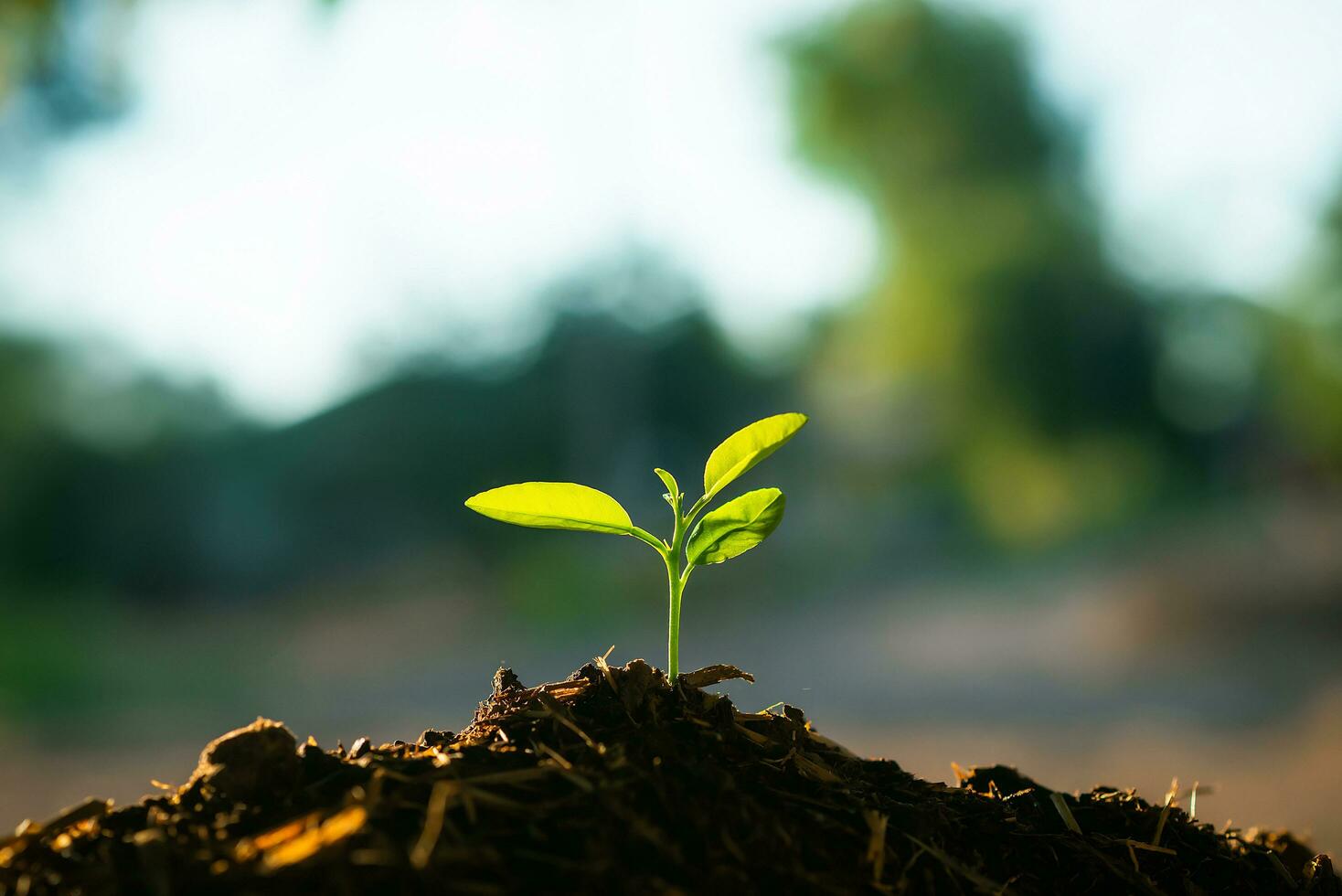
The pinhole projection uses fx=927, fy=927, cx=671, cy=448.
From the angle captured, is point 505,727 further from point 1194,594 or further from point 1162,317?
point 1162,317

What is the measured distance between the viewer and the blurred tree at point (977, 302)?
950 cm

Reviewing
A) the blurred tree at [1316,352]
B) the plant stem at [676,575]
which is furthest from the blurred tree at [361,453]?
the plant stem at [676,575]

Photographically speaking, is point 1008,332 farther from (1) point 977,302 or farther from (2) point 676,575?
(2) point 676,575

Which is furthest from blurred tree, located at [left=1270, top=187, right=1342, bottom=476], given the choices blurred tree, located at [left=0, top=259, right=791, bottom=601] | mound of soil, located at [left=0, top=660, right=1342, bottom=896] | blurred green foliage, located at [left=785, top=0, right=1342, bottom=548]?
mound of soil, located at [left=0, top=660, right=1342, bottom=896]

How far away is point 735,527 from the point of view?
0.88 m

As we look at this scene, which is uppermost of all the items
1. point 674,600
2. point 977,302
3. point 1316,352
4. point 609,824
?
point 977,302

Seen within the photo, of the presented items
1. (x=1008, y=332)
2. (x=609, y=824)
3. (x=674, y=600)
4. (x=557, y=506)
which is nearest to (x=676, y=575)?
(x=674, y=600)

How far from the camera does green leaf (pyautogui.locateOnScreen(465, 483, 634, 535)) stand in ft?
2.83

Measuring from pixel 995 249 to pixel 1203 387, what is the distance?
8.09 ft

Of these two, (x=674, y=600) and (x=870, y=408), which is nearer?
(x=674, y=600)

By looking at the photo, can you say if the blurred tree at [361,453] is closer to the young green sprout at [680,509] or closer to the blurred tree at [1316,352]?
the blurred tree at [1316,352]

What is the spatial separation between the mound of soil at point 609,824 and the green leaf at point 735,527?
0.12 meters

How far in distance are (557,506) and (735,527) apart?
170mm

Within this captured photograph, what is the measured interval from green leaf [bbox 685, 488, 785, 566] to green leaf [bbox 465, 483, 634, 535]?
0.07 meters
